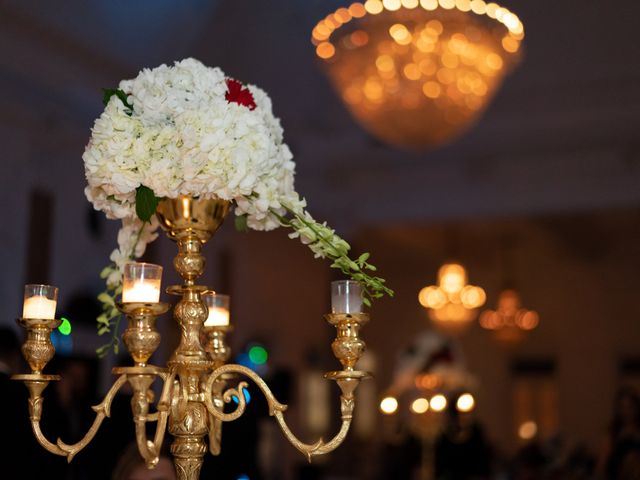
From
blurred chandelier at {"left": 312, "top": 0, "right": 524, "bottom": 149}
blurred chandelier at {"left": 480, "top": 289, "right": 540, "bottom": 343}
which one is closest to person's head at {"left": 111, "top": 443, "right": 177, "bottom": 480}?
blurred chandelier at {"left": 312, "top": 0, "right": 524, "bottom": 149}

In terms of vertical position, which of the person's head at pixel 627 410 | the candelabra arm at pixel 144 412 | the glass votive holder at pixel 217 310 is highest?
Result: the glass votive holder at pixel 217 310

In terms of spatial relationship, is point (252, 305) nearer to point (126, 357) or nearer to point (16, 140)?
point (126, 357)

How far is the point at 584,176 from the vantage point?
1162cm

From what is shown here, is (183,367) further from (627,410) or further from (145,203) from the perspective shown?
(627,410)

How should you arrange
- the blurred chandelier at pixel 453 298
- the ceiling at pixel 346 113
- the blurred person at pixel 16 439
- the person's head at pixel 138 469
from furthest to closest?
the blurred chandelier at pixel 453 298 < the ceiling at pixel 346 113 < the blurred person at pixel 16 439 < the person's head at pixel 138 469

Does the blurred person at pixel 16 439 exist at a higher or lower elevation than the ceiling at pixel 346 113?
lower

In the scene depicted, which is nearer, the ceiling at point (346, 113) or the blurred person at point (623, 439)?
the blurred person at point (623, 439)

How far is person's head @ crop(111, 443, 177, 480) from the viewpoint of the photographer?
3.15 m

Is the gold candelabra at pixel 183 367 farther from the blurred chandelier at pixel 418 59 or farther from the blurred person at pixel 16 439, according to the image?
the blurred chandelier at pixel 418 59

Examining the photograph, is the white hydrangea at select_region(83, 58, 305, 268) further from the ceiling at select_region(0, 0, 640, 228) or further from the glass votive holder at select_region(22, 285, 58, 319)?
the ceiling at select_region(0, 0, 640, 228)

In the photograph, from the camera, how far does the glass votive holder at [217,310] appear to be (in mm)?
2814

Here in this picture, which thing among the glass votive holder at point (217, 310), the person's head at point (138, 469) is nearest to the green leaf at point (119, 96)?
the glass votive holder at point (217, 310)

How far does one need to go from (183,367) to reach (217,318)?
49 cm

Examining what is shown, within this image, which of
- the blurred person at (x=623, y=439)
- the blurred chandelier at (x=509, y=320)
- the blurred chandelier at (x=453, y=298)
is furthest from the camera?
the blurred chandelier at (x=509, y=320)
